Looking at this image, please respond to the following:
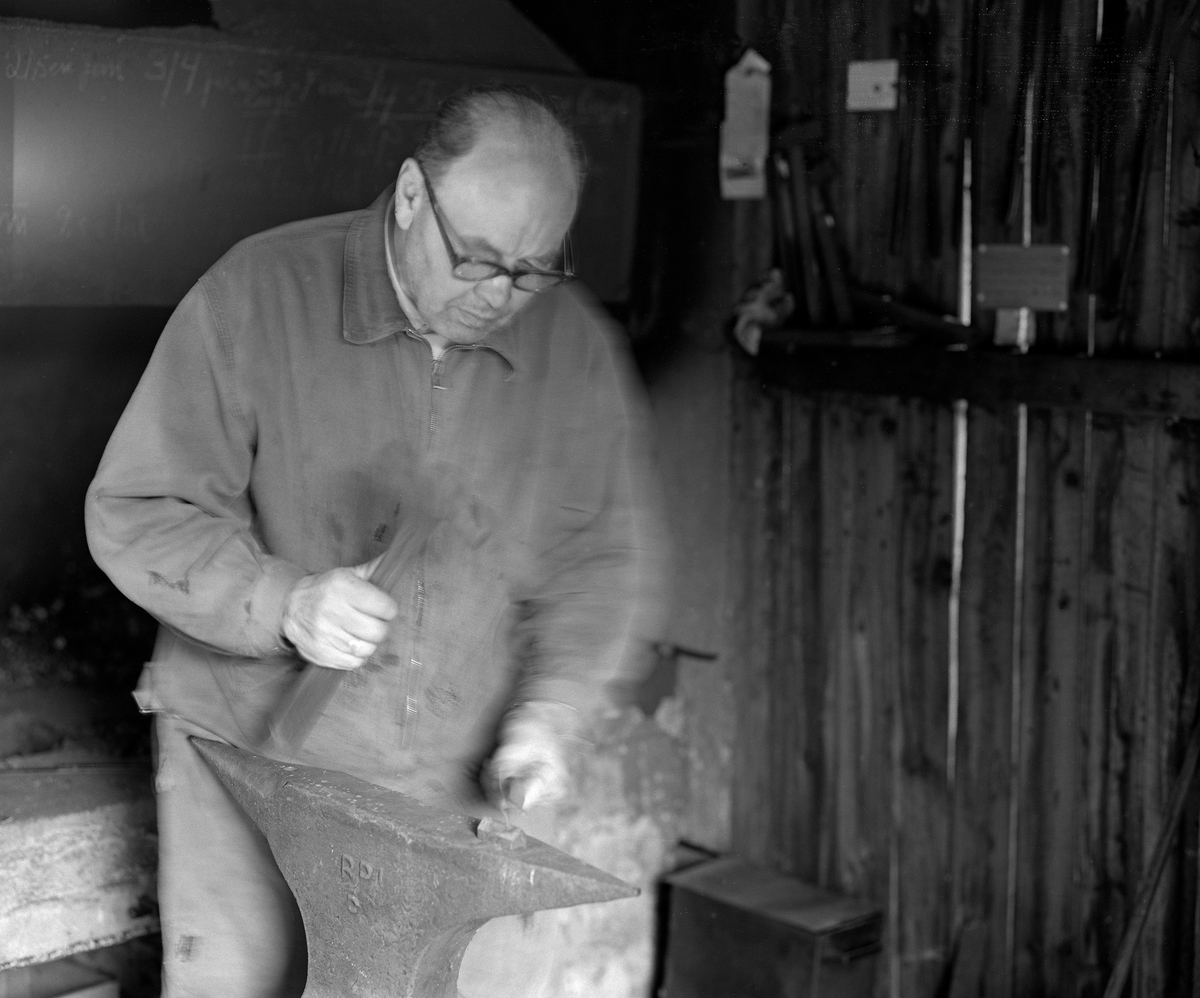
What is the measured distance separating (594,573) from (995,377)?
4.85 feet

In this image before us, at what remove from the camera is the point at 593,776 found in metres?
3.87

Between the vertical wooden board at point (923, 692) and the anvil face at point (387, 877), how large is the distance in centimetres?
198

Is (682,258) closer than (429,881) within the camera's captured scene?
No

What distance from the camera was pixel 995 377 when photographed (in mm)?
3408

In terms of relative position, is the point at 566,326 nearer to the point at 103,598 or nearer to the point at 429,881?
the point at 429,881

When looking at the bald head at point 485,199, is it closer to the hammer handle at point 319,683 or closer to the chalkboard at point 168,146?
the hammer handle at point 319,683

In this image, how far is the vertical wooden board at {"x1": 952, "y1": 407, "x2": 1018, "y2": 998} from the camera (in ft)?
11.5

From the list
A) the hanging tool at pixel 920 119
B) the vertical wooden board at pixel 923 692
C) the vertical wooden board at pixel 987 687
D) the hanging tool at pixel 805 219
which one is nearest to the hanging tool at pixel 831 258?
the hanging tool at pixel 805 219

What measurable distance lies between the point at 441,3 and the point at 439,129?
1.48 metres

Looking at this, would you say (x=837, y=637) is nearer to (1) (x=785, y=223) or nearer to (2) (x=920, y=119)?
(1) (x=785, y=223)

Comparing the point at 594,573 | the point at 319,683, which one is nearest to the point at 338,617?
the point at 319,683

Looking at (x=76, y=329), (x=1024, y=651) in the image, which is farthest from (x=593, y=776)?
(x=76, y=329)

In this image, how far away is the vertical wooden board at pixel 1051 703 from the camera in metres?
3.38

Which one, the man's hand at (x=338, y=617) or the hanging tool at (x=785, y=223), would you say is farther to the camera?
the hanging tool at (x=785, y=223)
